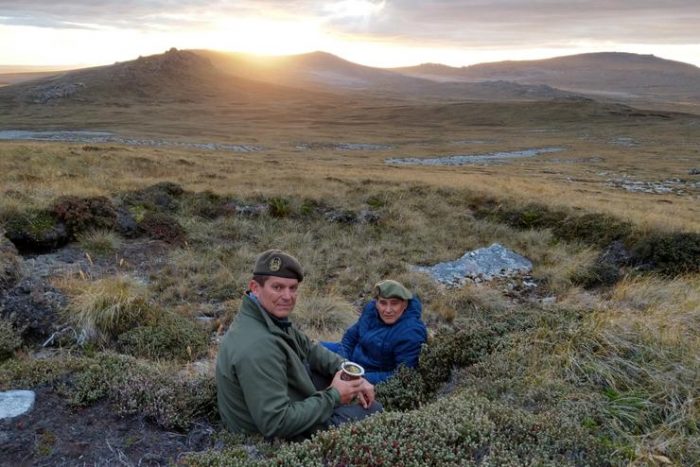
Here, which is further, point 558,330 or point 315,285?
point 315,285

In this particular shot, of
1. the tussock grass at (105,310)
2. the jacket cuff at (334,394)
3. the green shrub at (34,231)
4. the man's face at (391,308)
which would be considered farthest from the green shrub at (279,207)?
the jacket cuff at (334,394)

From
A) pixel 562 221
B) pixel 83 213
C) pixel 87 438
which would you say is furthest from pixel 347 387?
pixel 562 221

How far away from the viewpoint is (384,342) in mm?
6109

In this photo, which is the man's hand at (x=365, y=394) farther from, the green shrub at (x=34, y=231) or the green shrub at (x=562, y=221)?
the green shrub at (x=562, y=221)

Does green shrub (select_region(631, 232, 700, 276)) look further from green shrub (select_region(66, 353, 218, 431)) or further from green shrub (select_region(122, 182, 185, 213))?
green shrub (select_region(122, 182, 185, 213))

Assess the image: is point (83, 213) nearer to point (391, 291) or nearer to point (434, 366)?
point (391, 291)

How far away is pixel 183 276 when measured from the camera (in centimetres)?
1096

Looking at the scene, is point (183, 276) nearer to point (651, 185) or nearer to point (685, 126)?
point (651, 185)

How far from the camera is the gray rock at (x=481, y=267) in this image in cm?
1184

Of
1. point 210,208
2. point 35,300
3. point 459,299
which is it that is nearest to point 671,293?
point 459,299

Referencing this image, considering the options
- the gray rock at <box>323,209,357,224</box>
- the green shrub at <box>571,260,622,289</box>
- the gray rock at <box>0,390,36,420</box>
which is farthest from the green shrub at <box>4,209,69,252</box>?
the green shrub at <box>571,260,622,289</box>

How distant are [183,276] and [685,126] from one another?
292ft

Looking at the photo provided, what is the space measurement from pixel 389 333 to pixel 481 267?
6629mm

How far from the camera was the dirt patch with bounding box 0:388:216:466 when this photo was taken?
161 inches
